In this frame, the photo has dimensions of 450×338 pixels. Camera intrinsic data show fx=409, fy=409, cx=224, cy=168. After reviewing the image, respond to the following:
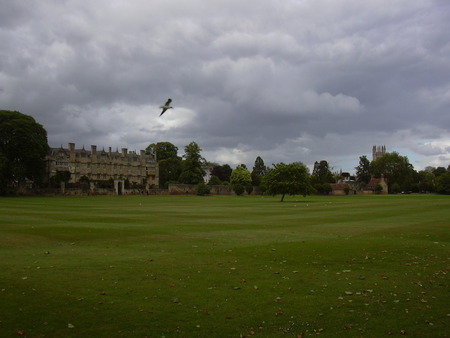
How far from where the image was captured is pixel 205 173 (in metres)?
146

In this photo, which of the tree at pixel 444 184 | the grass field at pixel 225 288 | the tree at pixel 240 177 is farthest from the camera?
the tree at pixel 240 177

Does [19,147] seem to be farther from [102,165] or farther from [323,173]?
[323,173]

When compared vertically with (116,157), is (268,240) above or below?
below

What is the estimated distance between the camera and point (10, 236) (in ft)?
62.6

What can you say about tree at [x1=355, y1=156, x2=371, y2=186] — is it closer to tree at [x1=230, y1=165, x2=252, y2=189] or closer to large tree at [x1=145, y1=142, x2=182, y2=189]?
tree at [x1=230, y1=165, x2=252, y2=189]

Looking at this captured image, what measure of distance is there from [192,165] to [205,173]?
16.5 m

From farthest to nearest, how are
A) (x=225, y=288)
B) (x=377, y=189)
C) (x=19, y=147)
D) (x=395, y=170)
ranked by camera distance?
(x=395, y=170) → (x=377, y=189) → (x=19, y=147) → (x=225, y=288)

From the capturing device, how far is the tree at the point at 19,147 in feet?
266

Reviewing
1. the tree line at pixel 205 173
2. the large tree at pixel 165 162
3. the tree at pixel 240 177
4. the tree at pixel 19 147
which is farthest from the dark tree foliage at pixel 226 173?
the tree at pixel 19 147

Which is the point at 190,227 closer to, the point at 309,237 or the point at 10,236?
the point at 309,237

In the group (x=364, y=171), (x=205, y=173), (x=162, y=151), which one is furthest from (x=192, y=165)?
(x=364, y=171)

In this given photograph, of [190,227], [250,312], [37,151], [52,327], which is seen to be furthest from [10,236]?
[37,151]

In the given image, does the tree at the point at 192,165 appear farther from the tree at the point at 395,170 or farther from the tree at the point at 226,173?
the tree at the point at 395,170

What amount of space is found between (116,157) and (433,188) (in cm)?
11683
